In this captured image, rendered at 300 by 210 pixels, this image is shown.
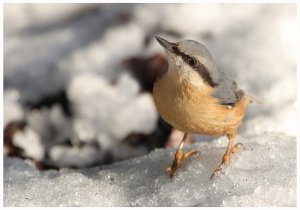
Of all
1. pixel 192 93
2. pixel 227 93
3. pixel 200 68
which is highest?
pixel 200 68

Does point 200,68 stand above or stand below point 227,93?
above

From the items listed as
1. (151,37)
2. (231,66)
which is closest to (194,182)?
(231,66)

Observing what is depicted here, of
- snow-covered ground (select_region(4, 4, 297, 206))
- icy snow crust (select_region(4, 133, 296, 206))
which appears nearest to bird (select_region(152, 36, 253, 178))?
icy snow crust (select_region(4, 133, 296, 206))

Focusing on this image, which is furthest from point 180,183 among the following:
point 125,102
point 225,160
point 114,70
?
point 114,70

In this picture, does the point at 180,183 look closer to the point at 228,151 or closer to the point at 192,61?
the point at 228,151

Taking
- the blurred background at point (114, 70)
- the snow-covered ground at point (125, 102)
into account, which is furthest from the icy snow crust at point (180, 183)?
the blurred background at point (114, 70)

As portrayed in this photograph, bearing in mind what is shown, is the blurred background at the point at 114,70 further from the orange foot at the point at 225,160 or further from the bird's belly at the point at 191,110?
the bird's belly at the point at 191,110

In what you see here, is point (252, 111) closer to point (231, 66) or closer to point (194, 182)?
point (231, 66)
